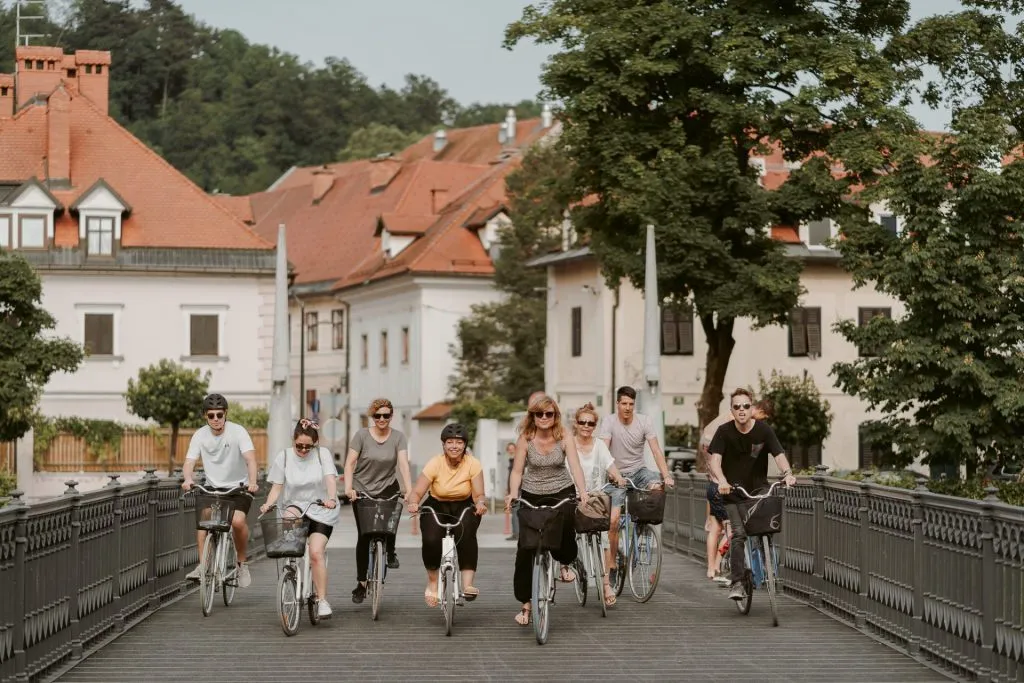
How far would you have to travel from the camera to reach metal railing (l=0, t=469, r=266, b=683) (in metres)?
11.3

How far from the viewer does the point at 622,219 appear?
44.7 metres

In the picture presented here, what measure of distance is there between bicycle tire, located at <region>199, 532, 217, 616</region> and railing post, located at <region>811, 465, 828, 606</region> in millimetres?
5345

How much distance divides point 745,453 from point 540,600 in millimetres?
2971

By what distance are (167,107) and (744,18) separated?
4367 centimetres

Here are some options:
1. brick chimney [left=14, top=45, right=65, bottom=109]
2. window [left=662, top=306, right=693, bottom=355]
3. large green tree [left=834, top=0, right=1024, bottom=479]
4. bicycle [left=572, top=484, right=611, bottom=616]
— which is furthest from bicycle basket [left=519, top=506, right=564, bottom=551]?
brick chimney [left=14, top=45, right=65, bottom=109]

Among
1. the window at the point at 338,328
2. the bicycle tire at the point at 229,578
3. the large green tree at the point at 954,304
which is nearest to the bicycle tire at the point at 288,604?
the bicycle tire at the point at 229,578

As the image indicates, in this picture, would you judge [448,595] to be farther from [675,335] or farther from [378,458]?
[675,335]

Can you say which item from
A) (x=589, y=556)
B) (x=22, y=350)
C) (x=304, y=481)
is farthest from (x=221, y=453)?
(x=22, y=350)

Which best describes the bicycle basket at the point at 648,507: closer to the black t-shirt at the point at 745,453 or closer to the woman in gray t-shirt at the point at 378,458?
the black t-shirt at the point at 745,453

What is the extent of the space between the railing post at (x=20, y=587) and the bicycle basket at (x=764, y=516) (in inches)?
262

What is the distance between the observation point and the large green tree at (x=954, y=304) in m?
33.9

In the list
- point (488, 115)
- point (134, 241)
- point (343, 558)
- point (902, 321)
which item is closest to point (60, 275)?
point (134, 241)

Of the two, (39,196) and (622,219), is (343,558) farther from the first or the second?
(39,196)

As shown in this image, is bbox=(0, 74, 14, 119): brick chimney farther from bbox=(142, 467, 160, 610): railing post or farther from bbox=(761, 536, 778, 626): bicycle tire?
bbox=(761, 536, 778, 626): bicycle tire
